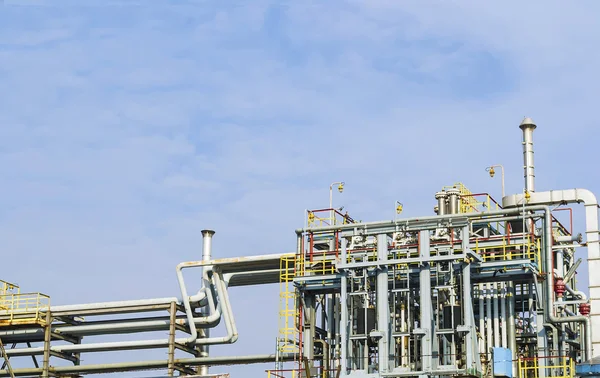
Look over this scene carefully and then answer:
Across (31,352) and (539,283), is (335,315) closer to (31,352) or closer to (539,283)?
(539,283)

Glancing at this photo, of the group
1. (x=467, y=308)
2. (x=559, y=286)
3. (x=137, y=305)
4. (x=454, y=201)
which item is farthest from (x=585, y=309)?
(x=137, y=305)

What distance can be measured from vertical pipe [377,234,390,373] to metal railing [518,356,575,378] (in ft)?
17.4

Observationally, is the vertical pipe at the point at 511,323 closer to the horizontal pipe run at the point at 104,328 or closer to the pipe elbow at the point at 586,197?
the pipe elbow at the point at 586,197

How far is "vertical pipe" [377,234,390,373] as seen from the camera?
45375mm

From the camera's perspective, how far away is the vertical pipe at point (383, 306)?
45375mm

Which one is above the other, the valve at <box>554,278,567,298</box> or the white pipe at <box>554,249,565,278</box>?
the white pipe at <box>554,249,565,278</box>

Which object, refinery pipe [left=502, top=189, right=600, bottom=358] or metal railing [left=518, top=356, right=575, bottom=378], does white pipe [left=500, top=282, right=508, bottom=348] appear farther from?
refinery pipe [left=502, top=189, right=600, bottom=358]

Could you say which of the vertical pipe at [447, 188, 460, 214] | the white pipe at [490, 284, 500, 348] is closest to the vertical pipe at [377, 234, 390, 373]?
the vertical pipe at [447, 188, 460, 214]

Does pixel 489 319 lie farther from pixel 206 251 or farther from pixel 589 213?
Result: pixel 206 251

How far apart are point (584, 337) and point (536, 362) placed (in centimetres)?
222

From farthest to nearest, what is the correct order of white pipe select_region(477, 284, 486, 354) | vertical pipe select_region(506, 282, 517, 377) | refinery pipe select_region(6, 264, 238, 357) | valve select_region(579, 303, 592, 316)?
refinery pipe select_region(6, 264, 238, 357), white pipe select_region(477, 284, 486, 354), valve select_region(579, 303, 592, 316), vertical pipe select_region(506, 282, 517, 377)

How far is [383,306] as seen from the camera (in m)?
46.1

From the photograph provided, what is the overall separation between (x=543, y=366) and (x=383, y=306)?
6734 millimetres

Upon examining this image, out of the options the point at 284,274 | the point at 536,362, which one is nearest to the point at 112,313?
the point at 284,274
